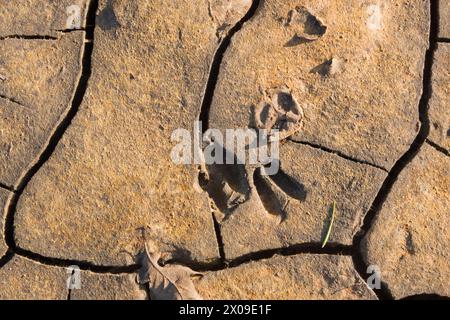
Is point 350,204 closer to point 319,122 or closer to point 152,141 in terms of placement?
point 319,122

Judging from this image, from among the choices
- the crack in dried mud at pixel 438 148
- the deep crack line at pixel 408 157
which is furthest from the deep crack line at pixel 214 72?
the crack in dried mud at pixel 438 148

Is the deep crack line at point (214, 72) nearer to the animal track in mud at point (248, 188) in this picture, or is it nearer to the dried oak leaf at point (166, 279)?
the animal track in mud at point (248, 188)

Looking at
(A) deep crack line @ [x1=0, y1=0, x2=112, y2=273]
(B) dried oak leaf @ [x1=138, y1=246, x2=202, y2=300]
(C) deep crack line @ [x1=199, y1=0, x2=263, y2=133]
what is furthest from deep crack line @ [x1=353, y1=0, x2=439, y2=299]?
(A) deep crack line @ [x1=0, y1=0, x2=112, y2=273]

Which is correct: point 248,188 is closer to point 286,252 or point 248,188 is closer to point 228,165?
point 228,165

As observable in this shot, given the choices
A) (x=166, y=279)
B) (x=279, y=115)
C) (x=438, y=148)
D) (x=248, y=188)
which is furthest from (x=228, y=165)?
(x=438, y=148)

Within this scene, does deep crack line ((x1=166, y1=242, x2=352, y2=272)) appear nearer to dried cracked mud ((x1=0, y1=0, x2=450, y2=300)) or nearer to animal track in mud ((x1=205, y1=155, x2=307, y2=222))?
dried cracked mud ((x1=0, y1=0, x2=450, y2=300))

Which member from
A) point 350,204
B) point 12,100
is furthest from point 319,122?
point 12,100

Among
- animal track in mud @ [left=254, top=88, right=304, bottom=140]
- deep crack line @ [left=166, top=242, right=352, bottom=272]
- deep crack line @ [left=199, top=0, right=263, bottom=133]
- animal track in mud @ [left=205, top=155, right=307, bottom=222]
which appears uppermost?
deep crack line @ [left=199, top=0, right=263, bottom=133]
